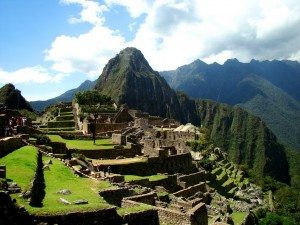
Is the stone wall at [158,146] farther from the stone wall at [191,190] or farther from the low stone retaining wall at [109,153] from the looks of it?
the stone wall at [191,190]

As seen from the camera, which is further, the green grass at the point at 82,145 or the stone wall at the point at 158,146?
the stone wall at the point at 158,146

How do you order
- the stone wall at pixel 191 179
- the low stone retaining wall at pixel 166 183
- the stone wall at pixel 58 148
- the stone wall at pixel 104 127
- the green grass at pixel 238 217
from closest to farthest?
1. the low stone retaining wall at pixel 166 183
2. the green grass at pixel 238 217
3. the stone wall at pixel 58 148
4. the stone wall at pixel 191 179
5. the stone wall at pixel 104 127

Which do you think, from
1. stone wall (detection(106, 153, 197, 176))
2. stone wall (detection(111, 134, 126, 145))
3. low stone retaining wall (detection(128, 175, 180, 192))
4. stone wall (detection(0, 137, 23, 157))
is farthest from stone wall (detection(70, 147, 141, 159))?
stone wall (detection(0, 137, 23, 157))

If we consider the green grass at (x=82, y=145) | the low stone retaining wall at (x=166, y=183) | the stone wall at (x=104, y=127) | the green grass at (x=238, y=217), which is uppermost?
the stone wall at (x=104, y=127)

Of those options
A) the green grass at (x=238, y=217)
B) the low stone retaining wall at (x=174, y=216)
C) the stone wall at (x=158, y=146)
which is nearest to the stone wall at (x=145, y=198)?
the low stone retaining wall at (x=174, y=216)

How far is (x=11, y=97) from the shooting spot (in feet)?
372

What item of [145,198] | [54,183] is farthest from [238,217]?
[54,183]

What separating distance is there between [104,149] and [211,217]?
17.1 m

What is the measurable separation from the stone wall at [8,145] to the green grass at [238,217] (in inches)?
756

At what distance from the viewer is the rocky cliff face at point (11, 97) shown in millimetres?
111312

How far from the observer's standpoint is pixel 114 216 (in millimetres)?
17031

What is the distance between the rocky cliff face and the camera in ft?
365

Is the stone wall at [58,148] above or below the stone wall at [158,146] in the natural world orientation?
above

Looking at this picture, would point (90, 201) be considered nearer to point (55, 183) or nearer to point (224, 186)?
point (55, 183)
